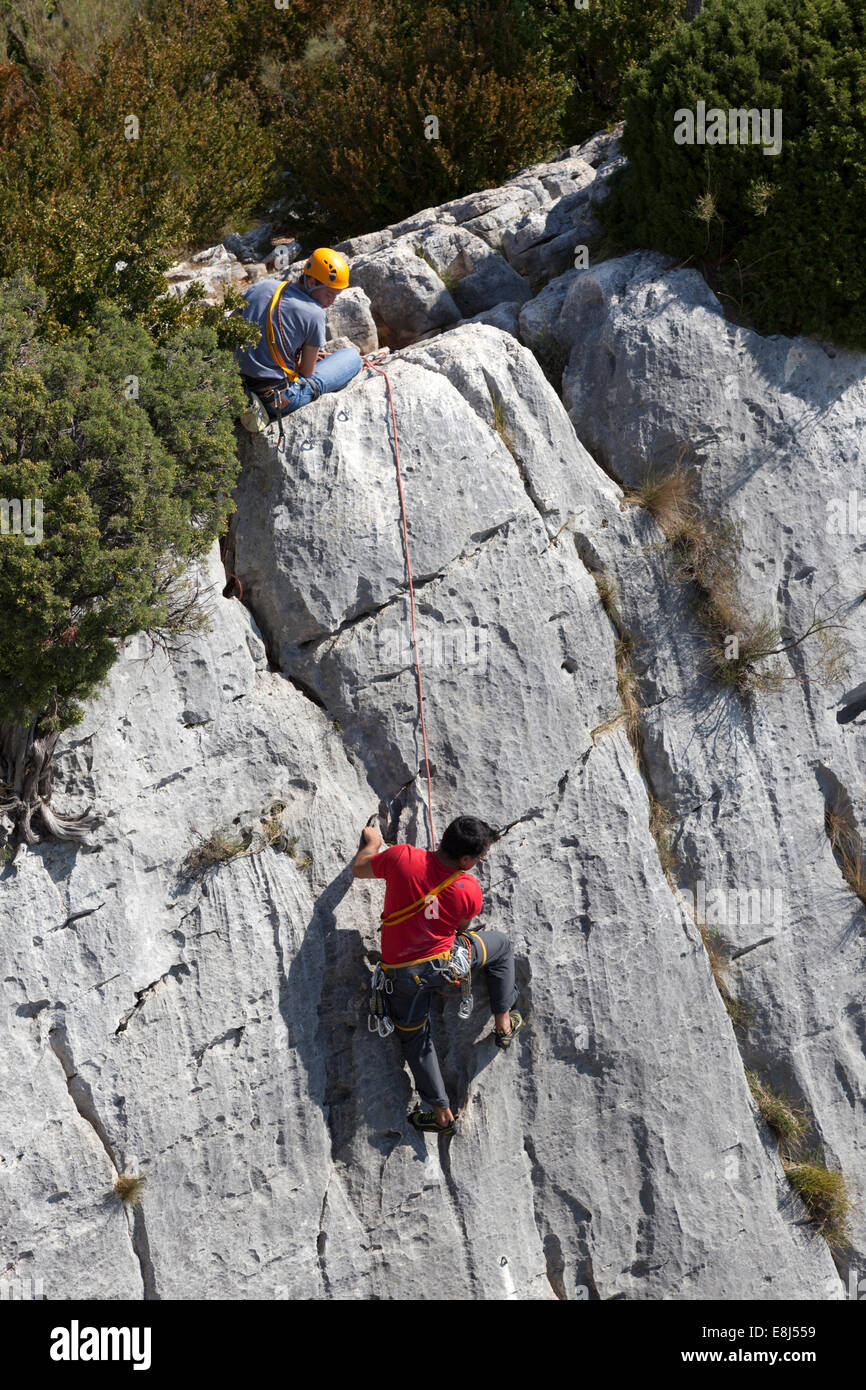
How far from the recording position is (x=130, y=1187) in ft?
20.7

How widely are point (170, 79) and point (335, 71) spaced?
1701mm

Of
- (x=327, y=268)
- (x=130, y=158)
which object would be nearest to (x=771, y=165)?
(x=327, y=268)

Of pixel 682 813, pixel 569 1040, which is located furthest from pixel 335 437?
pixel 569 1040

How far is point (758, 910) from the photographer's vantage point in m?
8.11

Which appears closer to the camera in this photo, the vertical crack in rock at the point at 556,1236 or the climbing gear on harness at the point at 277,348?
the climbing gear on harness at the point at 277,348

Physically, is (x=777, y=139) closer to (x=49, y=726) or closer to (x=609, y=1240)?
(x=49, y=726)

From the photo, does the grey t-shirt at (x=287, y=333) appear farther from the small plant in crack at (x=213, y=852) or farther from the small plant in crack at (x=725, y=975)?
the small plant in crack at (x=725, y=975)

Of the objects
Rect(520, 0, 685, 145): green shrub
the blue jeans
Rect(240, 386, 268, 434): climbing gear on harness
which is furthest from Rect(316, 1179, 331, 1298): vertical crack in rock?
Rect(520, 0, 685, 145): green shrub

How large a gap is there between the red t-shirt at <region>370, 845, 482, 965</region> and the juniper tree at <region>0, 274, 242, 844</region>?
190 centimetres

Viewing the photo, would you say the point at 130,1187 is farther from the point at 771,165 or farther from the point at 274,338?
the point at 771,165

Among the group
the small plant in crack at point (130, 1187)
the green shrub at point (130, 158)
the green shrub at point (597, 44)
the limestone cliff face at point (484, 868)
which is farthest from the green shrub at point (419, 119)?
the small plant in crack at point (130, 1187)

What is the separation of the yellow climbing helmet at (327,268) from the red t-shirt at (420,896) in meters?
3.93

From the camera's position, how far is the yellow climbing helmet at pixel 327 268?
23.7ft

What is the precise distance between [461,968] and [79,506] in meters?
3.64
